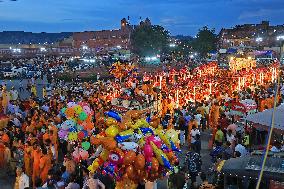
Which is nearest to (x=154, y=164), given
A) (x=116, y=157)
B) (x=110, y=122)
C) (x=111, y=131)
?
(x=116, y=157)

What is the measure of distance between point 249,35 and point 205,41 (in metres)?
7.65

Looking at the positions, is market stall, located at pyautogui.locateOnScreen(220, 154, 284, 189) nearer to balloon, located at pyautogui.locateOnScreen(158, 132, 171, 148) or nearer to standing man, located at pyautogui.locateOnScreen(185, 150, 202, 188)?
balloon, located at pyautogui.locateOnScreen(158, 132, 171, 148)

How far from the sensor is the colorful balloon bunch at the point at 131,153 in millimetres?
6488

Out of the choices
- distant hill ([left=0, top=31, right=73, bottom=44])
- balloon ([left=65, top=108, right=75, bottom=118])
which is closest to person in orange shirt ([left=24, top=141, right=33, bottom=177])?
balloon ([left=65, top=108, right=75, bottom=118])

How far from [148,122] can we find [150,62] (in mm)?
34642

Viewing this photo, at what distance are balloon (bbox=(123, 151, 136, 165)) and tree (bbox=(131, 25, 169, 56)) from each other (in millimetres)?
50059

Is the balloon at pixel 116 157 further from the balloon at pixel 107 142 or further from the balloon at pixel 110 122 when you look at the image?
the balloon at pixel 110 122

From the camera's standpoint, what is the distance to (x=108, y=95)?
60.4 feet

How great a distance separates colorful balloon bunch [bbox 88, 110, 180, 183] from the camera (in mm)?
6488

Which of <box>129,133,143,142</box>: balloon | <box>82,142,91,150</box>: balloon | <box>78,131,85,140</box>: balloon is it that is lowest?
<box>82,142,91,150</box>: balloon

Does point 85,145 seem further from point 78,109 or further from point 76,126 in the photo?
point 78,109

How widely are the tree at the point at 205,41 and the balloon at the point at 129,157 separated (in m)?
60.0

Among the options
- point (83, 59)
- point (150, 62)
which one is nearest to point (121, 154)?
point (150, 62)

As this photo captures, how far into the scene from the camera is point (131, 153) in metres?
6.47
